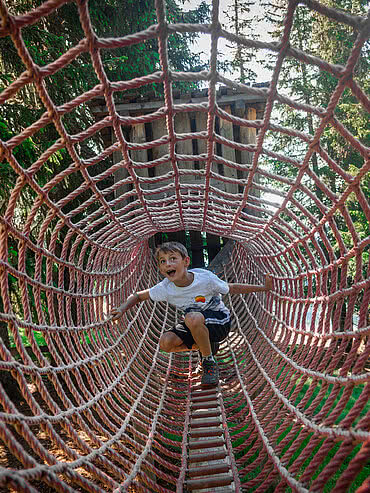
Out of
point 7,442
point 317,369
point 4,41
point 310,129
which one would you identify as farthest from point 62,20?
point 310,129

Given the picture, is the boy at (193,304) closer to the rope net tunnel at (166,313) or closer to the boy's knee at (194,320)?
the boy's knee at (194,320)

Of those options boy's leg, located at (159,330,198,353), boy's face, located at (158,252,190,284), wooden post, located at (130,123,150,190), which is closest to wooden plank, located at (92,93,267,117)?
wooden post, located at (130,123,150,190)

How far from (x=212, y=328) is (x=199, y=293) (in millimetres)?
269

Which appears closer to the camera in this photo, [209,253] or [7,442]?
[7,442]

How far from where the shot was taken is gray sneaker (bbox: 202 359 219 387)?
219 centimetres

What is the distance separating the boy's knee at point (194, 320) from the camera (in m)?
2.12

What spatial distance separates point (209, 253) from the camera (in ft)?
16.4

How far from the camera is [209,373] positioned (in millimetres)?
2205

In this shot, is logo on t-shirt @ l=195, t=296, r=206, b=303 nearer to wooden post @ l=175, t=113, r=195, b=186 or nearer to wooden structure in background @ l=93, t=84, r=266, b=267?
wooden structure in background @ l=93, t=84, r=266, b=267

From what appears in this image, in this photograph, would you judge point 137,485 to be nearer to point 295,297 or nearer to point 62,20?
point 295,297

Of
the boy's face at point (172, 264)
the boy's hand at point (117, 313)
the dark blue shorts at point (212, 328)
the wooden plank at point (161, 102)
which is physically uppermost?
the wooden plank at point (161, 102)

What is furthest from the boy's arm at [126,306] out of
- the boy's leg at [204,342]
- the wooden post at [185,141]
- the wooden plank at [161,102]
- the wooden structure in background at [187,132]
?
the wooden plank at [161,102]

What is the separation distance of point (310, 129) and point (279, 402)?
6609 mm

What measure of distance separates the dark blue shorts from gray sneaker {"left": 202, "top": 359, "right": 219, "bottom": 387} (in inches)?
5.1
